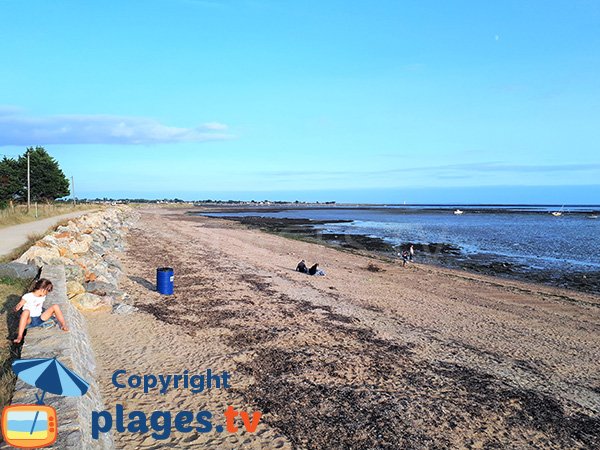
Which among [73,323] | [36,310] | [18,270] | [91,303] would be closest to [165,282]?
[91,303]

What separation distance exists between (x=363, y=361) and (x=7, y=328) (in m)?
6.29

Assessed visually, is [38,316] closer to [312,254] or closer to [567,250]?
[312,254]

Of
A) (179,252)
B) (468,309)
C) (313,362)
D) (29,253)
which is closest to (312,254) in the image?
(179,252)

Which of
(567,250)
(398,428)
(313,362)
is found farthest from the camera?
(567,250)

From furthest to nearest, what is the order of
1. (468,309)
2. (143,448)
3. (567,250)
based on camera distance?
(567,250), (468,309), (143,448)

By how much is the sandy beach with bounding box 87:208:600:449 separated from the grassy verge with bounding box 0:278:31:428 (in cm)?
130

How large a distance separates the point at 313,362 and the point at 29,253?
357 inches

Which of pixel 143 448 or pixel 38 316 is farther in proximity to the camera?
pixel 38 316

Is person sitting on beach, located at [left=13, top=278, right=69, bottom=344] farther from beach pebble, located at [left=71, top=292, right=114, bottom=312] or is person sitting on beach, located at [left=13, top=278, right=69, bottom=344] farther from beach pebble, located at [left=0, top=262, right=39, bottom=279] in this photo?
beach pebble, located at [left=0, top=262, right=39, bottom=279]

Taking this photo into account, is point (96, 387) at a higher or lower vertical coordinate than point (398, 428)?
higher

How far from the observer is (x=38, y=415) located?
3.69m

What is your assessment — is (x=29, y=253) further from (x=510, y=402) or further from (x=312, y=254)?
(x=312, y=254)

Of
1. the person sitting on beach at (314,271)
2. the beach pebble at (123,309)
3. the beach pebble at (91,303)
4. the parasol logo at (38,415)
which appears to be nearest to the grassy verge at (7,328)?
the parasol logo at (38,415)

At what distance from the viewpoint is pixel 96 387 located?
585 centimetres
